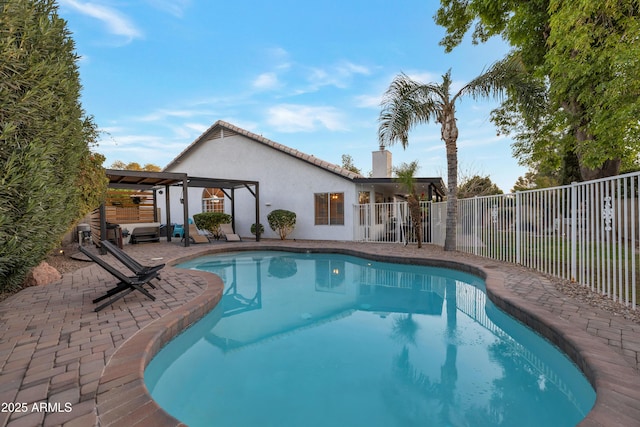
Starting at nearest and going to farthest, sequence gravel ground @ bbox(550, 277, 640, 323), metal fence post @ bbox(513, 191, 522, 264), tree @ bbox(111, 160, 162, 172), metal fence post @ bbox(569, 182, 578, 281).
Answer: gravel ground @ bbox(550, 277, 640, 323) < metal fence post @ bbox(569, 182, 578, 281) < metal fence post @ bbox(513, 191, 522, 264) < tree @ bbox(111, 160, 162, 172)

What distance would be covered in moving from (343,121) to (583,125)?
587 inches

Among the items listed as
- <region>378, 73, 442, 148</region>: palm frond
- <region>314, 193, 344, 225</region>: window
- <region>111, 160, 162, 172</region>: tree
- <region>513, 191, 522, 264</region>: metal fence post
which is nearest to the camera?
<region>513, 191, 522, 264</region>: metal fence post

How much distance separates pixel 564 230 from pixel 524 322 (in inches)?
146

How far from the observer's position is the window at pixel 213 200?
19812 mm

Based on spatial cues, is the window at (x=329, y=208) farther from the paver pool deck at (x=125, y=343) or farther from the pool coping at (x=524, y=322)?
the pool coping at (x=524, y=322)

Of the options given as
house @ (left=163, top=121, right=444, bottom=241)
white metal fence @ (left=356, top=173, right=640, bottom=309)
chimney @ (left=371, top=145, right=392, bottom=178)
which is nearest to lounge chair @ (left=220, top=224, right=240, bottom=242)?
house @ (left=163, top=121, right=444, bottom=241)

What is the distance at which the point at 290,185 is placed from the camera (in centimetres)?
1652

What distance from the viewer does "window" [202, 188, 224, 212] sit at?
780 inches

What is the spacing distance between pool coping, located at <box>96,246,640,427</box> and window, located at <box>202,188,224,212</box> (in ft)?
49.0

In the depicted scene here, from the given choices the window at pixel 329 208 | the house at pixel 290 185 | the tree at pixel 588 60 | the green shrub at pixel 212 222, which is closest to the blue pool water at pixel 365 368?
the tree at pixel 588 60

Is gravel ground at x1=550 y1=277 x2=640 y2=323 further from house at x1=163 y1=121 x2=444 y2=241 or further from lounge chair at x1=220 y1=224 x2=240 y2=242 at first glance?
lounge chair at x1=220 y1=224 x2=240 y2=242

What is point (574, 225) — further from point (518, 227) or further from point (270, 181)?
point (270, 181)

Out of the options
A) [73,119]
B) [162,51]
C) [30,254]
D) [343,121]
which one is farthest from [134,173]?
[343,121]

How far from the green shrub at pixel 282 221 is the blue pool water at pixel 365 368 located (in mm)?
8808
